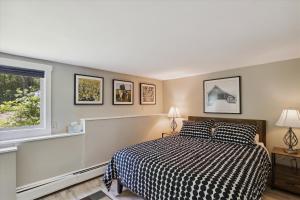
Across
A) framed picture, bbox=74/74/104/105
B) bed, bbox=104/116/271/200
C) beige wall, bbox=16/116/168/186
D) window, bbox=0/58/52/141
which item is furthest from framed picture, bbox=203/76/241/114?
window, bbox=0/58/52/141

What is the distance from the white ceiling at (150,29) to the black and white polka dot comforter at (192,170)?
142 cm

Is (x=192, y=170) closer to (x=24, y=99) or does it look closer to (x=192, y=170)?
(x=192, y=170)

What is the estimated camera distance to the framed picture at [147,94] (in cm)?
441

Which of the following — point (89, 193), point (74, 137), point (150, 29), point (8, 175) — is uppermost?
point (150, 29)

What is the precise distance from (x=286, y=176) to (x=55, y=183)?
11.3 feet

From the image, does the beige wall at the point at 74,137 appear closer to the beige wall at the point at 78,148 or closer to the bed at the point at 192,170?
the beige wall at the point at 78,148

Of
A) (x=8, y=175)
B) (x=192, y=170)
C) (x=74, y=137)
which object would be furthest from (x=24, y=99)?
(x=192, y=170)

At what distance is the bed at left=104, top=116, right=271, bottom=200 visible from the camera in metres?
1.49

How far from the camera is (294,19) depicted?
154 cm

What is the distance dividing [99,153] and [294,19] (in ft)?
10.9

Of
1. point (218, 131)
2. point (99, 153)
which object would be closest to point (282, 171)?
point (218, 131)

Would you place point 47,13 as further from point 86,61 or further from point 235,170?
point 235,170

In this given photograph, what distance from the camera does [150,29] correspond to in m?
1.72

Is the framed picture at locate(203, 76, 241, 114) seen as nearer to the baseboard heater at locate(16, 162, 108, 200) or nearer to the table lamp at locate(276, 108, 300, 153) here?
the table lamp at locate(276, 108, 300, 153)
